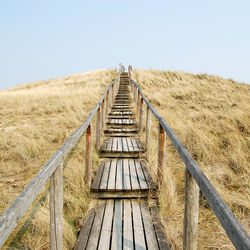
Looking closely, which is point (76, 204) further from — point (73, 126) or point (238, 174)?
point (73, 126)

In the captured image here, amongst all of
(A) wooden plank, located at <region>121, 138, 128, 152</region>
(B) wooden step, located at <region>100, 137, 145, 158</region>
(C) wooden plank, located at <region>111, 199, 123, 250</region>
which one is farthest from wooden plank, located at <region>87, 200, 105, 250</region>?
(A) wooden plank, located at <region>121, 138, 128, 152</region>

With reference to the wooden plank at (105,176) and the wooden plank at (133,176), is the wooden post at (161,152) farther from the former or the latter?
the wooden plank at (105,176)

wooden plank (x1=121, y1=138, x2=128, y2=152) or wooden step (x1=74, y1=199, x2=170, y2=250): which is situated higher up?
wooden plank (x1=121, y1=138, x2=128, y2=152)

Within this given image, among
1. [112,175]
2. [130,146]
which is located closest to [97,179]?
[112,175]

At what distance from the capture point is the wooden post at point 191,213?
2004mm

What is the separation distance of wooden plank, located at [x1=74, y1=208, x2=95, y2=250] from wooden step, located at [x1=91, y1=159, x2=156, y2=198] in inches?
18.1

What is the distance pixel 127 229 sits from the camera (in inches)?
106

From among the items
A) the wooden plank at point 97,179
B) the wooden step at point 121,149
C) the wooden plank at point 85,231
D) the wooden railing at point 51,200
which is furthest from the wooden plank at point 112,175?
the wooden railing at point 51,200

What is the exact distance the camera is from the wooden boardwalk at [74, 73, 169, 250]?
2.50 meters

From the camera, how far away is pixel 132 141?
594cm

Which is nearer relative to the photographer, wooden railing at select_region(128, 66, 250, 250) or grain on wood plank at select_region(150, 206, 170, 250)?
wooden railing at select_region(128, 66, 250, 250)

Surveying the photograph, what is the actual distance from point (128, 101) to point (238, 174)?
7653 millimetres

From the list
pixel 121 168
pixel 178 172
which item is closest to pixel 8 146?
pixel 121 168

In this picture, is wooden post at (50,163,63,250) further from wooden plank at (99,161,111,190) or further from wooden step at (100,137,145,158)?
wooden step at (100,137,145,158)
